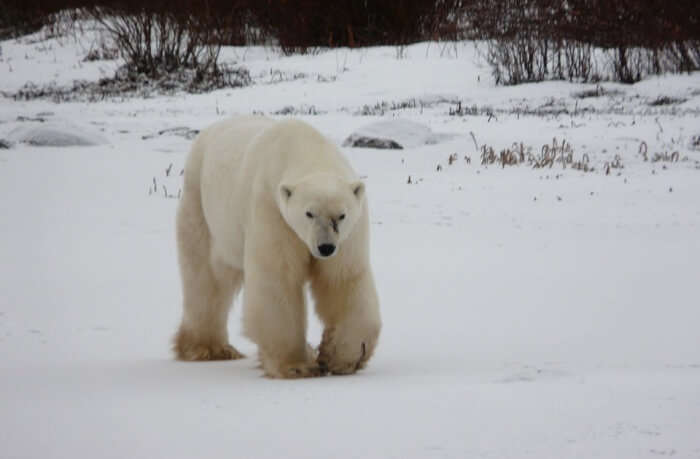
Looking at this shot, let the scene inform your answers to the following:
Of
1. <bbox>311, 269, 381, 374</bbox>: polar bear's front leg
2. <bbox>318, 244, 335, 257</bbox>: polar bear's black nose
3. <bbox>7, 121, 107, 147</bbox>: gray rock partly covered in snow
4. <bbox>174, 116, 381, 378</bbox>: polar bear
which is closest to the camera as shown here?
<bbox>318, 244, 335, 257</bbox>: polar bear's black nose

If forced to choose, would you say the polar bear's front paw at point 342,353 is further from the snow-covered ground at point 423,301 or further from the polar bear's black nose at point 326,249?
the polar bear's black nose at point 326,249

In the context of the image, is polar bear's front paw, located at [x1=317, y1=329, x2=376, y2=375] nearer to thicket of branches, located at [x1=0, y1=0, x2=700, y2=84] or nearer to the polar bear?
the polar bear

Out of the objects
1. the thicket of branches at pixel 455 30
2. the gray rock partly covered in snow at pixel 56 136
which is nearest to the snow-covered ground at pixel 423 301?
the gray rock partly covered in snow at pixel 56 136

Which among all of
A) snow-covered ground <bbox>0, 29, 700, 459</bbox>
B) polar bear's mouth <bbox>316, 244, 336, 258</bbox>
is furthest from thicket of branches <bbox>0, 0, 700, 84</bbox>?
polar bear's mouth <bbox>316, 244, 336, 258</bbox>

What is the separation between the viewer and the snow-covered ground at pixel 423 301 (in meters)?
2.68

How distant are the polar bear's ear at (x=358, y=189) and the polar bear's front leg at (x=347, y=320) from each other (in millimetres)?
329

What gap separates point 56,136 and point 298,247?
710 centimetres

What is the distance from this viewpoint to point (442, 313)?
17.1 feet

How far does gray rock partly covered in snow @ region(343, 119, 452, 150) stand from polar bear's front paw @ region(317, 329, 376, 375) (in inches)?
257

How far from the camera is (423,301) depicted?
17.9ft

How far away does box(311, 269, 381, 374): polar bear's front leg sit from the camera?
386 cm

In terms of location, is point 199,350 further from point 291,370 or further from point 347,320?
point 347,320

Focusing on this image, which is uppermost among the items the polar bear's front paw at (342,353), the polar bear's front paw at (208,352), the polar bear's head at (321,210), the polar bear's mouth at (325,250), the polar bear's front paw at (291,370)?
the polar bear's head at (321,210)

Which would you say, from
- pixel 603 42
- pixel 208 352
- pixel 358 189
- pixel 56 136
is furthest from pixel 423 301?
pixel 603 42
